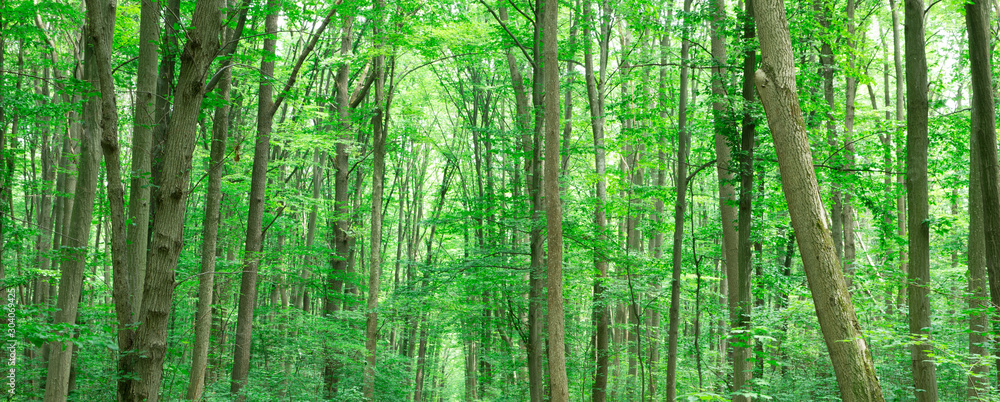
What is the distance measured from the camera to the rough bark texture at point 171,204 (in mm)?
4445

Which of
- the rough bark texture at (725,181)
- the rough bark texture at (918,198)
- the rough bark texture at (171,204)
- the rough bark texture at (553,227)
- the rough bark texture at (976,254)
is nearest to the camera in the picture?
the rough bark texture at (171,204)

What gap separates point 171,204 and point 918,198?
26.2 ft

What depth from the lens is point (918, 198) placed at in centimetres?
681

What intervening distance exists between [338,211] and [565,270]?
5.34 meters

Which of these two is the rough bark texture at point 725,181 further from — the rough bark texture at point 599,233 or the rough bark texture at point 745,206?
the rough bark texture at point 599,233

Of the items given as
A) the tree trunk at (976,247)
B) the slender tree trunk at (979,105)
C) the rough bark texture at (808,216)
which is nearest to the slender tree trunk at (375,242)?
the rough bark texture at (808,216)

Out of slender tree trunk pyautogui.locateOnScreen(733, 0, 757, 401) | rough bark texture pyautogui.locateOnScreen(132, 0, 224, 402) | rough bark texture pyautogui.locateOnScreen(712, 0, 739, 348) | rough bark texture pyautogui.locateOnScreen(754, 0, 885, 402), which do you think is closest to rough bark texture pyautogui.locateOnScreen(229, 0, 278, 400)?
rough bark texture pyautogui.locateOnScreen(132, 0, 224, 402)

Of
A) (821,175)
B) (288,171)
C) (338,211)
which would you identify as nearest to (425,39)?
(338,211)

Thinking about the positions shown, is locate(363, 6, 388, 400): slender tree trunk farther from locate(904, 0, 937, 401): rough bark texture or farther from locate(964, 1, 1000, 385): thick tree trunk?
locate(964, 1, 1000, 385): thick tree trunk

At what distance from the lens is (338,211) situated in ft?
42.3

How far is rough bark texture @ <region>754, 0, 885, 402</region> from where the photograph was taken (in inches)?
183

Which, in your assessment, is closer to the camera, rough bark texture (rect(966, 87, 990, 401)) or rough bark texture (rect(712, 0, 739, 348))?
rough bark texture (rect(966, 87, 990, 401))

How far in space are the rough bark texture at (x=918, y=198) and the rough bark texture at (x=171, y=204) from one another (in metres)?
7.66

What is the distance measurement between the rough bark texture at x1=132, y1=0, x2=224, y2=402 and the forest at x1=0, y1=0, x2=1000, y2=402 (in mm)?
18
